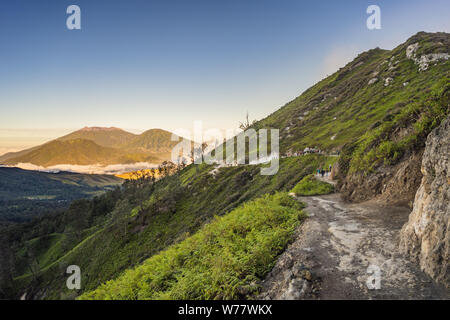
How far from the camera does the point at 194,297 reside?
321 inches

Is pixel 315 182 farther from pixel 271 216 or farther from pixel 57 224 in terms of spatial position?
pixel 57 224

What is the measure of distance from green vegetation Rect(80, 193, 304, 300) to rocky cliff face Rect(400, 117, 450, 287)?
486 cm

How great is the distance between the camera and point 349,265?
26.7 ft

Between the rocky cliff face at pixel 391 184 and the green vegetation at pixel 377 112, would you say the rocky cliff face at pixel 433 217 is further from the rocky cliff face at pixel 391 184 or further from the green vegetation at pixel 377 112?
the green vegetation at pixel 377 112

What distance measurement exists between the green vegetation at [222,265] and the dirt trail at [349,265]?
723 millimetres

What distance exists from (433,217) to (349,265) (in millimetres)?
3145

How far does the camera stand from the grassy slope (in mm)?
52688

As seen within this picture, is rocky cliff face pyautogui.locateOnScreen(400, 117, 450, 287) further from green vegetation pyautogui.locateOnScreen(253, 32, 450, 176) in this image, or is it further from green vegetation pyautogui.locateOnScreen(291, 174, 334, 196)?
green vegetation pyautogui.locateOnScreen(291, 174, 334, 196)

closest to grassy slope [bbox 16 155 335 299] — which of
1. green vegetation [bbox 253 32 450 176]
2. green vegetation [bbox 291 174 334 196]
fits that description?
green vegetation [bbox 291 174 334 196]

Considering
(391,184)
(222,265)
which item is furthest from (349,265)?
(391,184)

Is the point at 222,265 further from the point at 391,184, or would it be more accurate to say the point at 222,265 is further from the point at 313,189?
the point at 313,189

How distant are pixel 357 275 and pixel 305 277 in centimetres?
172

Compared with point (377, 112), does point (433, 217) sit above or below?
below
